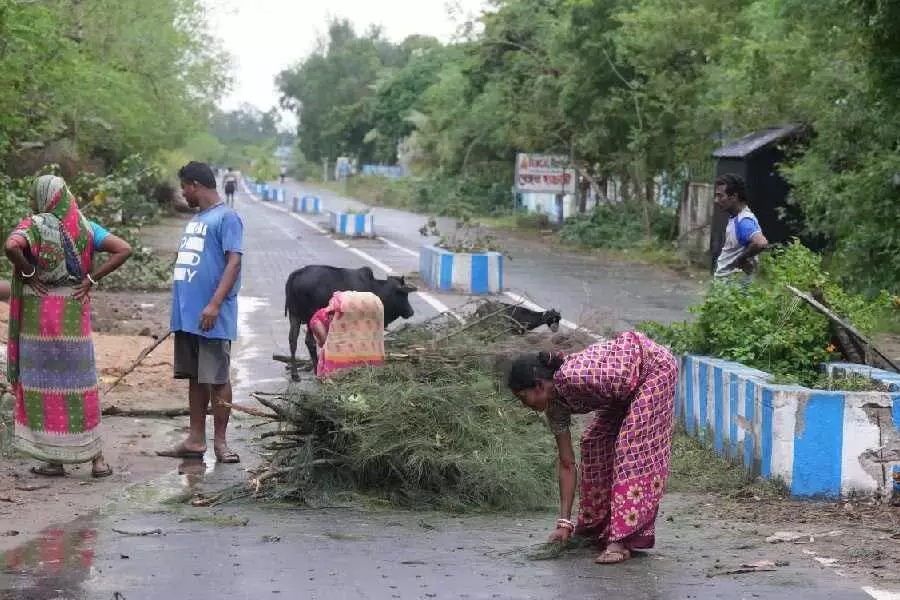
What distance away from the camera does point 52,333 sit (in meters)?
8.41

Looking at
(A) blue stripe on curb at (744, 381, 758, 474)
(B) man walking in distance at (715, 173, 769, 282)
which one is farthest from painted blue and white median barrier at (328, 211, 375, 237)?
(A) blue stripe on curb at (744, 381, 758, 474)

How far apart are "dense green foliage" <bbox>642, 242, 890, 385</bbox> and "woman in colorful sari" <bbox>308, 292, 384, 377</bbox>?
7.23ft

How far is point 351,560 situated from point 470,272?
15729 millimetres

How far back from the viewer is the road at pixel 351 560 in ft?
19.3

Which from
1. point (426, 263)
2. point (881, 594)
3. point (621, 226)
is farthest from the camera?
point (621, 226)

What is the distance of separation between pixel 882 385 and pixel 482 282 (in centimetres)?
1412

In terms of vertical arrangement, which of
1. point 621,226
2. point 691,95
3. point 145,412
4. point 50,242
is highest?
point 691,95

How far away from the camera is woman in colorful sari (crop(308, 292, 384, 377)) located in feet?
32.7

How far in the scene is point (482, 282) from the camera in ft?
72.5

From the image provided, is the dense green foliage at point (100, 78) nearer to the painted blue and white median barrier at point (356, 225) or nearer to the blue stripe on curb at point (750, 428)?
the painted blue and white median barrier at point (356, 225)

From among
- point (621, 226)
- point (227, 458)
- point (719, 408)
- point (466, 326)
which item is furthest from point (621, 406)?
point (621, 226)

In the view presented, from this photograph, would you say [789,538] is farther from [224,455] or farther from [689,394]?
[224,455]

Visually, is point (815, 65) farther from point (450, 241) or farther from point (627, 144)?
point (627, 144)

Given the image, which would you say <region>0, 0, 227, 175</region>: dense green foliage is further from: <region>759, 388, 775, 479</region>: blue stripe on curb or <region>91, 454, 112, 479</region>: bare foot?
<region>759, 388, 775, 479</region>: blue stripe on curb
